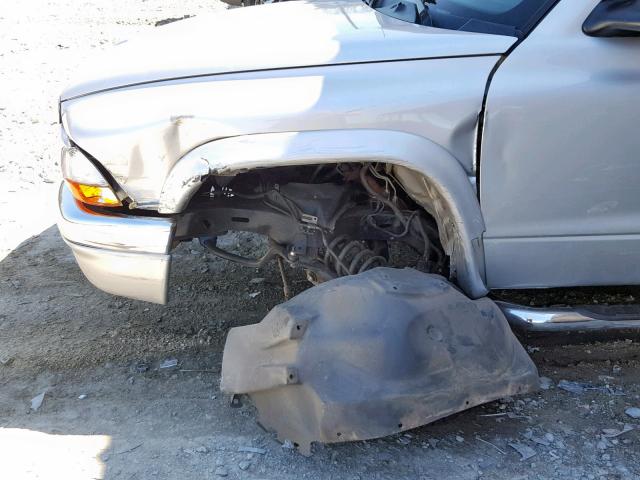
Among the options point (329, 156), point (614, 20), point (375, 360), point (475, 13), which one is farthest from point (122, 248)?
point (614, 20)

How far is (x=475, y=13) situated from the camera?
3.00m

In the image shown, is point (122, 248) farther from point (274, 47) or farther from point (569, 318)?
point (569, 318)

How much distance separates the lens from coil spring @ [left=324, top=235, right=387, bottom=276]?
3.17 m

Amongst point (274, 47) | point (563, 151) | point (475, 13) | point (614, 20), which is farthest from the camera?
point (475, 13)

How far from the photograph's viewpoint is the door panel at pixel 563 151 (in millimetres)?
2635

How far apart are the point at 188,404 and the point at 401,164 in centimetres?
150

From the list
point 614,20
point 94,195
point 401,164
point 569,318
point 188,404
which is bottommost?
point 188,404

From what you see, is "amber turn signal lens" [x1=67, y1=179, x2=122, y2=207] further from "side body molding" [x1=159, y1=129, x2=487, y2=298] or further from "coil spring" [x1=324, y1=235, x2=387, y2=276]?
"coil spring" [x1=324, y1=235, x2=387, y2=276]

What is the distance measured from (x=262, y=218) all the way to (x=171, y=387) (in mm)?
947

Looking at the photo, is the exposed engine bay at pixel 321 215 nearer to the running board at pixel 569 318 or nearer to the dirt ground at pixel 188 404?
the running board at pixel 569 318

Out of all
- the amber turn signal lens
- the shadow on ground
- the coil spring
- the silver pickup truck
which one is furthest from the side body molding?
the shadow on ground

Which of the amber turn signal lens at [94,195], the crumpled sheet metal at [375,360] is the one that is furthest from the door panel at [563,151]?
the amber turn signal lens at [94,195]

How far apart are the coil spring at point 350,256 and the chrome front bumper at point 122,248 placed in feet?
2.50

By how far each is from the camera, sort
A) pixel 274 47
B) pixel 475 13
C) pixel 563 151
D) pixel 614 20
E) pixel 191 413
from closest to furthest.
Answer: pixel 614 20, pixel 563 151, pixel 274 47, pixel 475 13, pixel 191 413
